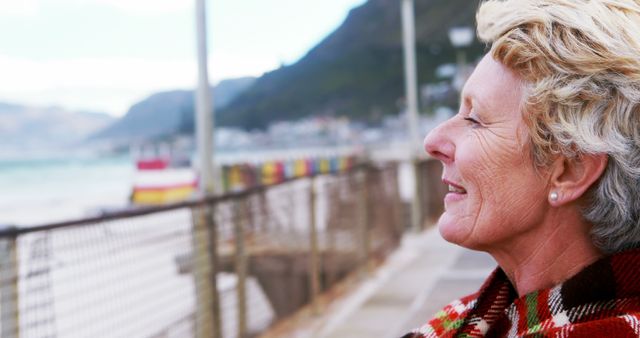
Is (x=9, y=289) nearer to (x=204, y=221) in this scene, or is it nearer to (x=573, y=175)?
(x=204, y=221)

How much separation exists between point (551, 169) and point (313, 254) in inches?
205

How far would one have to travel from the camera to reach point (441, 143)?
4.58 feet

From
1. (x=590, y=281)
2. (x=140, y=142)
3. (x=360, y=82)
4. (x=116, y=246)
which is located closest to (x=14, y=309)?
(x=116, y=246)

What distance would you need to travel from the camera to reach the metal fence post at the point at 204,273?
4.46 meters

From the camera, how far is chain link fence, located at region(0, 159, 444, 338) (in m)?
3.09

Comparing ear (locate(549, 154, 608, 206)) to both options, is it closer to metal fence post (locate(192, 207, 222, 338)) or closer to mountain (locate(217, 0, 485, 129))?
mountain (locate(217, 0, 485, 129))

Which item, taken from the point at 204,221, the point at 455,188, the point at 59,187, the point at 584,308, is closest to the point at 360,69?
the point at 59,187

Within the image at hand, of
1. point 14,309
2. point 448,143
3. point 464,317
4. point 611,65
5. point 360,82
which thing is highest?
point 360,82

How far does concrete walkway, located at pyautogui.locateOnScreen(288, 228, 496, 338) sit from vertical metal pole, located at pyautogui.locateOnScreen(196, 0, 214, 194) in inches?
54.5

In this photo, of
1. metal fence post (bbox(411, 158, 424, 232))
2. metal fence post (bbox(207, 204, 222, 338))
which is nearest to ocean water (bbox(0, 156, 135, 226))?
metal fence post (bbox(411, 158, 424, 232))

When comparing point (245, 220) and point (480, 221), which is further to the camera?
point (245, 220)

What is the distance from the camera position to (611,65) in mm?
1189

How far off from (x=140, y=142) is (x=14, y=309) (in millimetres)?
41331

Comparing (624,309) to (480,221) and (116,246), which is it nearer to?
(480,221)
